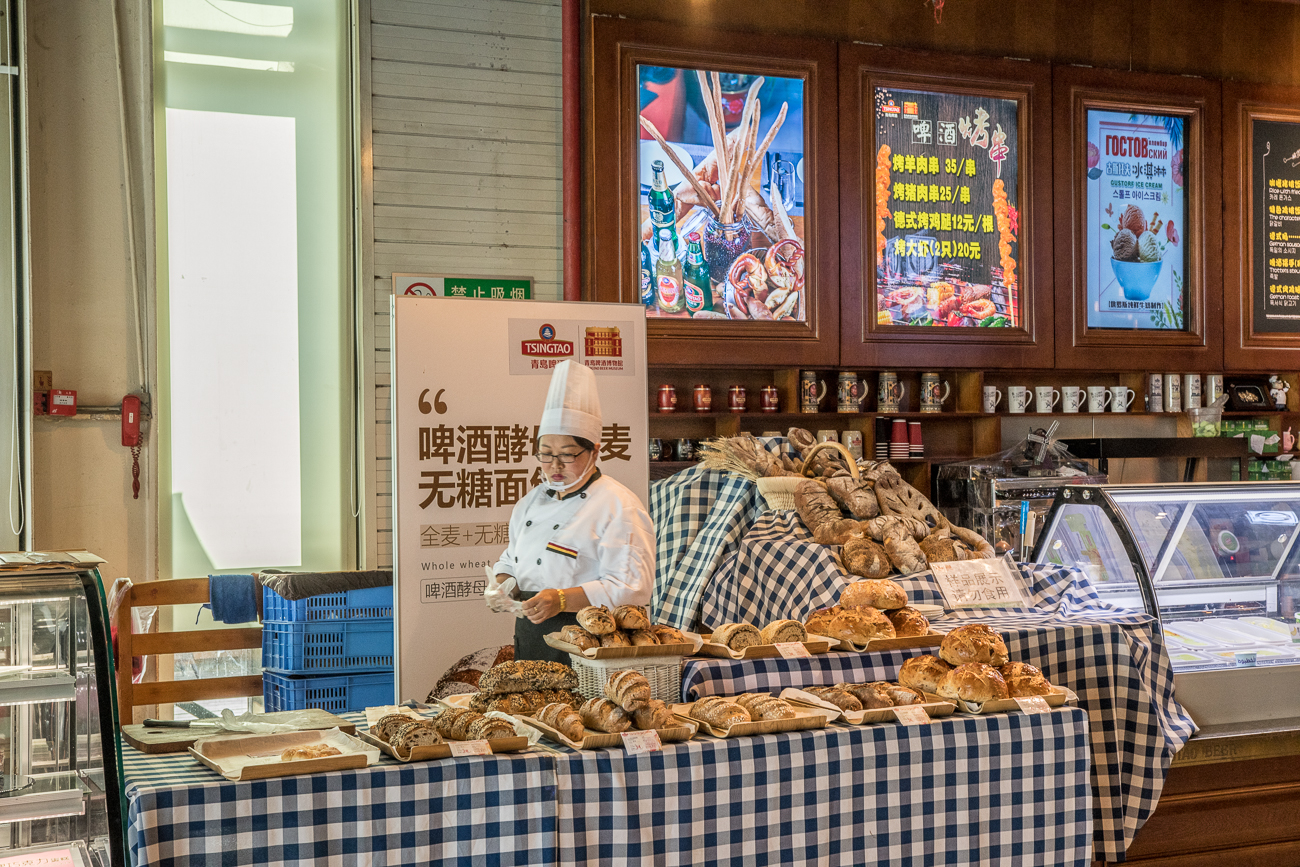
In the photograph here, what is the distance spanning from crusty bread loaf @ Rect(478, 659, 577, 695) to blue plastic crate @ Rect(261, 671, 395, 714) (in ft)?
4.34

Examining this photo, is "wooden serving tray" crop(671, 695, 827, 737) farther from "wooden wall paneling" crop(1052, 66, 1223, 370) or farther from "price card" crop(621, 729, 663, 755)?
"wooden wall paneling" crop(1052, 66, 1223, 370)

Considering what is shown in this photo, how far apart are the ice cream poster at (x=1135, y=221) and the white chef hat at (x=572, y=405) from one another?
360 cm

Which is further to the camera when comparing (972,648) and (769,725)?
(972,648)

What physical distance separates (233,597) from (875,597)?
2.25 m

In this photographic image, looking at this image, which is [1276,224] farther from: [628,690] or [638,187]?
[628,690]

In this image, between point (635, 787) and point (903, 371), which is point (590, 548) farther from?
point (903, 371)

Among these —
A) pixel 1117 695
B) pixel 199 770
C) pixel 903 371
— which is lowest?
pixel 1117 695

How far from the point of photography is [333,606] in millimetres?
3385

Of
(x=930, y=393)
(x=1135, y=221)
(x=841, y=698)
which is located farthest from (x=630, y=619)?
(x=1135, y=221)

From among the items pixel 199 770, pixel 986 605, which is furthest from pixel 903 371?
pixel 199 770

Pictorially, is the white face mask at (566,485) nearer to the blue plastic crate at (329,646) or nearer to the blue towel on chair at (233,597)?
the blue plastic crate at (329,646)

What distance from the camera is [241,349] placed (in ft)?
16.4

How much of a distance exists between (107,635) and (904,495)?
264cm

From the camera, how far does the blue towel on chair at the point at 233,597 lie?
11.9 feet
